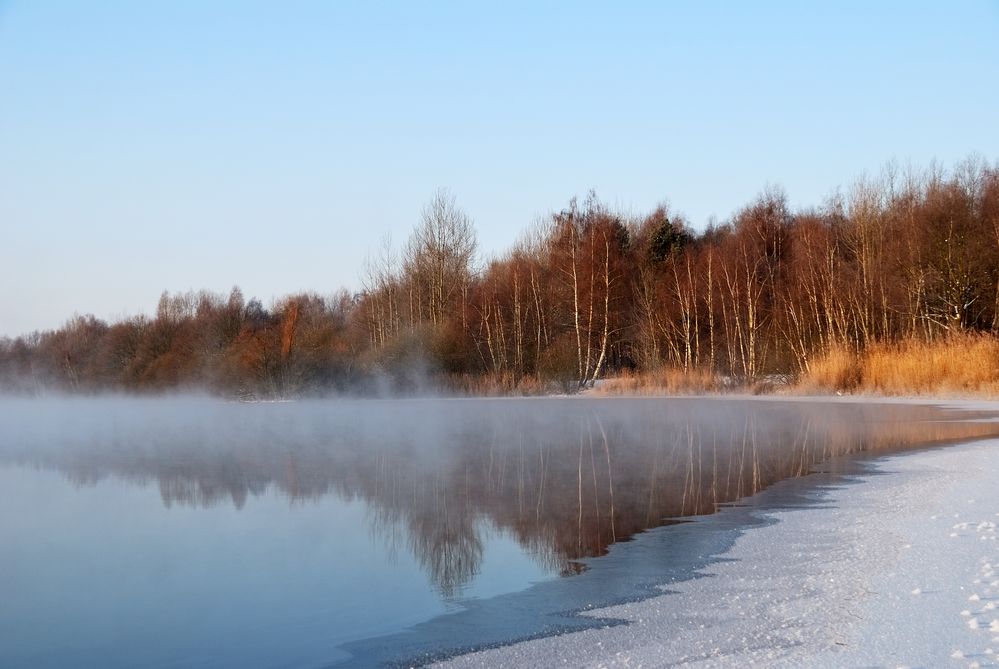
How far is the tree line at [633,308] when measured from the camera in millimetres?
30484

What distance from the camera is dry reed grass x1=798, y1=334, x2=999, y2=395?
880 inches

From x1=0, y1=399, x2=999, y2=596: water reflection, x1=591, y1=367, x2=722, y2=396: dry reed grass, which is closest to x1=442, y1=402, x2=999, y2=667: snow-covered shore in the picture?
x1=0, y1=399, x2=999, y2=596: water reflection

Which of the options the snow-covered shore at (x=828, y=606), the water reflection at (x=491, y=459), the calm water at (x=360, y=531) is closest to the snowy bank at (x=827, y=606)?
the snow-covered shore at (x=828, y=606)

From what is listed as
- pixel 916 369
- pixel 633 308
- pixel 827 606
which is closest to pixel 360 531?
pixel 827 606

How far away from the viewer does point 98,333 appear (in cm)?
5878

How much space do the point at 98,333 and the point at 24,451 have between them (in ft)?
152

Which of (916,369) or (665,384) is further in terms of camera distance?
(665,384)

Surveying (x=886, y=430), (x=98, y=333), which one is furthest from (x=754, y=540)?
(x=98, y=333)

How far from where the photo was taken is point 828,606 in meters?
4.85

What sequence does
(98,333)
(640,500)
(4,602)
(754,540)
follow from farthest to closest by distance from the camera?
(98,333), (640,500), (754,540), (4,602)

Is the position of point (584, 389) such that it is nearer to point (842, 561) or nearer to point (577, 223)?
point (577, 223)

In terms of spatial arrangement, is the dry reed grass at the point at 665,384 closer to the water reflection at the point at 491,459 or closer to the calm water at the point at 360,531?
the water reflection at the point at 491,459

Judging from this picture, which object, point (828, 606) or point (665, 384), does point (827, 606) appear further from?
point (665, 384)

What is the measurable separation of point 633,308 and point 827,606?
34.5 metres
